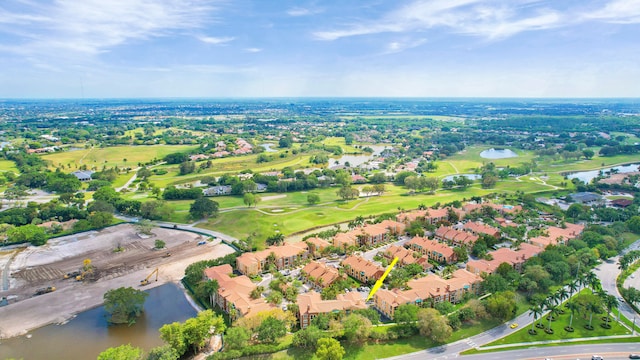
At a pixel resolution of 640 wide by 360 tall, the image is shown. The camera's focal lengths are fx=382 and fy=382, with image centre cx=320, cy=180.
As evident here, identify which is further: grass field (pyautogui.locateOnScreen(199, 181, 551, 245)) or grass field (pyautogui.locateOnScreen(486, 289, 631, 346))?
grass field (pyautogui.locateOnScreen(199, 181, 551, 245))

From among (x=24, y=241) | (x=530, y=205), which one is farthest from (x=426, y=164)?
(x=24, y=241)

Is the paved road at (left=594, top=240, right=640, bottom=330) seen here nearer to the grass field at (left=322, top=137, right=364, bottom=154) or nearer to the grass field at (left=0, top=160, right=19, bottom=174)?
the grass field at (left=322, top=137, right=364, bottom=154)

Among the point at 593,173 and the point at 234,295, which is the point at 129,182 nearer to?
the point at 234,295

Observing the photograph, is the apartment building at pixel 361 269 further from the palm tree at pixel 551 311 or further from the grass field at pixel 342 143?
the grass field at pixel 342 143

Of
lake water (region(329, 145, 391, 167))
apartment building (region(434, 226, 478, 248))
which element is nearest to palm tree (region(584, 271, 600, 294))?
apartment building (region(434, 226, 478, 248))

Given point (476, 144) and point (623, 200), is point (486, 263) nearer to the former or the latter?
point (623, 200)
